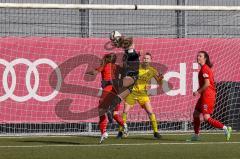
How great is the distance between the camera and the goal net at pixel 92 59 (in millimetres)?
19422

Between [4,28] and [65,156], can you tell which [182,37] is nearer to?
[4,28]

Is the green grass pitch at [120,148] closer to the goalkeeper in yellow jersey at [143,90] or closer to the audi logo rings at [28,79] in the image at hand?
the goalkeeper in yellow jersey at [143,90]

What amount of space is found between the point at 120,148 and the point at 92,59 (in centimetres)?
503

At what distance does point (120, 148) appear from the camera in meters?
15.3

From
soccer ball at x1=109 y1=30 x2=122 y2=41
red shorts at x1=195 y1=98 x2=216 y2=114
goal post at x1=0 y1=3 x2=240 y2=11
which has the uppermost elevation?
goal post at x1=0 y1=3 x2=240 y2=11

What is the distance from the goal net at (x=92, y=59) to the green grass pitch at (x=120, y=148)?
106cm

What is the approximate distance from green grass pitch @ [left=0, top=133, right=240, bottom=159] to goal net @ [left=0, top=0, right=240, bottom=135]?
41.9 inches

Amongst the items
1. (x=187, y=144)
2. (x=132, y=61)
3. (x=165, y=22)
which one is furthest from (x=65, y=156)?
(x=165, y=22)

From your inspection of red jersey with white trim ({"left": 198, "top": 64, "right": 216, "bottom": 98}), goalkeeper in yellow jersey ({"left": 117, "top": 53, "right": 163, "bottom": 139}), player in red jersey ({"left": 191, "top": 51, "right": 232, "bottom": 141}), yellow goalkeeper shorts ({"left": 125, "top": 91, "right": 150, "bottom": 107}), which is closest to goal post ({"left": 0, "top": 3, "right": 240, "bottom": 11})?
goalkeeper in yellow jersey ({"left": 117, "top": 53, "right": 163, "bottom": 139})

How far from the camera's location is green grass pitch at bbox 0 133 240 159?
13.8 metres

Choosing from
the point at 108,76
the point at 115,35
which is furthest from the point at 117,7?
the point at 108,76

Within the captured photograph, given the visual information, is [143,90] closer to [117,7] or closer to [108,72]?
[108,72]

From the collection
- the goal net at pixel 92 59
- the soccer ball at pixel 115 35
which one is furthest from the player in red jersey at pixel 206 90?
the goal net at pixel 92 59

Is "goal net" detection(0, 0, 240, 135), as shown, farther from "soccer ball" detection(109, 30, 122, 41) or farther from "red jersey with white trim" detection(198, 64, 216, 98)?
"red jersey with white trim" detection(198, 64, 216, 98)
